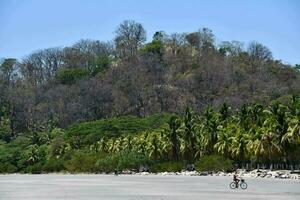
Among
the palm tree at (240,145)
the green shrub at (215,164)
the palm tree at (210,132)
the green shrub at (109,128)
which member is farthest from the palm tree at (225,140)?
the green shrub at (109,128)

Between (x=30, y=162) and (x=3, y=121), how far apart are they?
29185 mm

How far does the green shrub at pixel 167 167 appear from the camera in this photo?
3238 inches

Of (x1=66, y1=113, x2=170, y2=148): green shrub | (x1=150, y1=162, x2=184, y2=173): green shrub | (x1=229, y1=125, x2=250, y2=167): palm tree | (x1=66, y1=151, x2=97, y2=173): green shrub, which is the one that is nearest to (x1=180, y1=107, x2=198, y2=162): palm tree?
(x1=150, y1=162, x2=184, y2=173): green shrub

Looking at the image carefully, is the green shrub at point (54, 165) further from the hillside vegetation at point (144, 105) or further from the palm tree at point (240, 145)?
the palm tree at point (240, 145)

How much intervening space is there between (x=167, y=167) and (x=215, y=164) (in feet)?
41.8

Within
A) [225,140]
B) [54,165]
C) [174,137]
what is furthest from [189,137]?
[54,165]

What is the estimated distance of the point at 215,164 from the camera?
238 feet

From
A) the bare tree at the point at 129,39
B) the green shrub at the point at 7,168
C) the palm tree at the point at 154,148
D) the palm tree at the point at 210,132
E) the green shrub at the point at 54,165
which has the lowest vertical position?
the green shrub at the point at 7,168

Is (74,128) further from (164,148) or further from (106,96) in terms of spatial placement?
(164,148)

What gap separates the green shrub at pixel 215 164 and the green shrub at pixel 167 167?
790 centimetres

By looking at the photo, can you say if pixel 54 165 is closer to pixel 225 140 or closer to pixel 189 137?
pixel 189 137

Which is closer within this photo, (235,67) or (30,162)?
(30,162)

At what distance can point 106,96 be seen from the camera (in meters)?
134

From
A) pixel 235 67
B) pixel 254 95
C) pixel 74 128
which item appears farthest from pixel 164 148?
pixel 235 67
